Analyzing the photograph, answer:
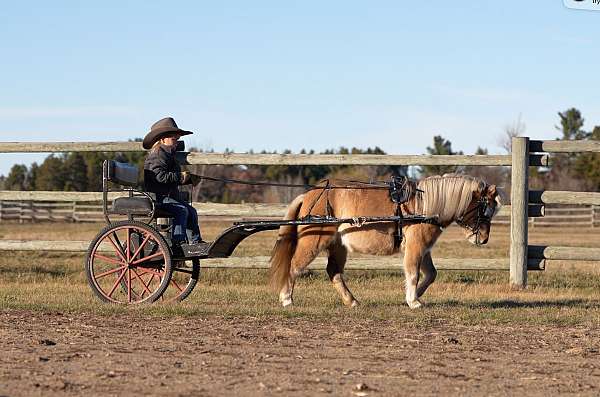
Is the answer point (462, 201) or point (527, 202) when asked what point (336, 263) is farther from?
point (527, 202)

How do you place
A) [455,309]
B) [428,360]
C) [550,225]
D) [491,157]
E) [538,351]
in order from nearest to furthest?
[428,360]
[538,351]
[455,309]
[491,157]
[550,225]

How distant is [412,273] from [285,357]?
357 cm

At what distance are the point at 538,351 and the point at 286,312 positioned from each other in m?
2.77

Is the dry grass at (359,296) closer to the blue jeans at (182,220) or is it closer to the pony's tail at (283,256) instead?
the pony's tail at (283,256)

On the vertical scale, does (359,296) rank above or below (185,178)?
below

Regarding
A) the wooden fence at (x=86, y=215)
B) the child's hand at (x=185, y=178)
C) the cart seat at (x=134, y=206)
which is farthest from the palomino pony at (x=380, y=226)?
the wooden fence at (x=86, y=215)

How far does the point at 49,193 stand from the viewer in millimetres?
13258

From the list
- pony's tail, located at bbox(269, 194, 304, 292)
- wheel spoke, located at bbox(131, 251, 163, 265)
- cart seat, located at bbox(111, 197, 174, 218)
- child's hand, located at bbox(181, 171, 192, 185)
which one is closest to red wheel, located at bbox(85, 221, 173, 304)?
wheel spoke, located at bbox(131, 251, 163, 265)

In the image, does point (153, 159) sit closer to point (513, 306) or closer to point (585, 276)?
point (513, 306)

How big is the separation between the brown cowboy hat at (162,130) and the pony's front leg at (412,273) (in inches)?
102

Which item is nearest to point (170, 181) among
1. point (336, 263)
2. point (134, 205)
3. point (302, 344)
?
point (134, 205)

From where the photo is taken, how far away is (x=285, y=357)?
22.1ft

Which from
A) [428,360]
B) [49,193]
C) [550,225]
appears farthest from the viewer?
[550,225]

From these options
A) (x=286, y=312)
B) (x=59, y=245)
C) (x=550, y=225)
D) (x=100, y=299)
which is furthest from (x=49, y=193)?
(x=550, y=225)
